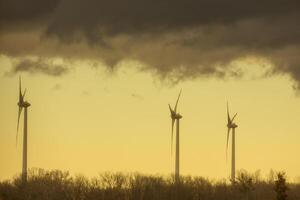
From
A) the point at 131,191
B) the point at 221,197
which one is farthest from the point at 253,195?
the point at 131,191

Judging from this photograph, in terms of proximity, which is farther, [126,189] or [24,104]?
[126,189]

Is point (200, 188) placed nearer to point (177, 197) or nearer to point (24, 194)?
point (177, 197)

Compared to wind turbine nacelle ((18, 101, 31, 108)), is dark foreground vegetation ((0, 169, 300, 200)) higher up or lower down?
lower down

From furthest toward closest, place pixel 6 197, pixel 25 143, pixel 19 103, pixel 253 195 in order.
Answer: pixel 253 195, pixel 6 197, pixel 19 103, pixel 25 143

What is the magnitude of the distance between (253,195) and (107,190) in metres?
25.6

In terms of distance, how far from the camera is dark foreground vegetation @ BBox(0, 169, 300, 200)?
134375mm

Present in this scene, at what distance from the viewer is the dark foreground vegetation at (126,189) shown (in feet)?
441

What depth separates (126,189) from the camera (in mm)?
147125

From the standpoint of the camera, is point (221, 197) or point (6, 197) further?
point (221, 197)

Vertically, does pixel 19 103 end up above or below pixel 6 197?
above

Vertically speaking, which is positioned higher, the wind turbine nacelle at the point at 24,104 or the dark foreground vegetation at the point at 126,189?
the wind turbine nacelle at the point at 24,104

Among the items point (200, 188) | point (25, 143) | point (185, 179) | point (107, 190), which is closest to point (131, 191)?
point (107, 190)

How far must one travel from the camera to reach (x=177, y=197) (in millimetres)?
139250

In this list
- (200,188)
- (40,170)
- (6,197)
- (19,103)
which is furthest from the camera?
(40,170)
